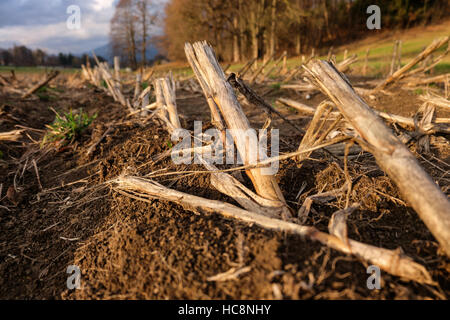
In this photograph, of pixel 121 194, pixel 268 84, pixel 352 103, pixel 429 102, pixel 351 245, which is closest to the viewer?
pixel 351 245

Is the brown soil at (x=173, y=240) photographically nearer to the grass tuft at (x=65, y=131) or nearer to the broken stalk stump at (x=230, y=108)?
the broken stalk stump at (x=230, y=108)

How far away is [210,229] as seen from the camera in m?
1.81

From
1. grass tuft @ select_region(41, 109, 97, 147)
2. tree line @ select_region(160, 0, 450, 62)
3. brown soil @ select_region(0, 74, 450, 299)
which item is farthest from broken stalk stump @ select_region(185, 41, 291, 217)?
tree line @ select_region(160, 0, 450, 62)

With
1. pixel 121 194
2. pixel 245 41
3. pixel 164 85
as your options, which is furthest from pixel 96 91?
pixel 245 41

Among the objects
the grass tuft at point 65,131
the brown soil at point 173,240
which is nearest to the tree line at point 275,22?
the grass tuft at point 65,131

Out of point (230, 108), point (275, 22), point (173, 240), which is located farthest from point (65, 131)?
point (275, 22)

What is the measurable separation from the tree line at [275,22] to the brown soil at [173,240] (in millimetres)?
25486

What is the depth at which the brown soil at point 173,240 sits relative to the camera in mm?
1450

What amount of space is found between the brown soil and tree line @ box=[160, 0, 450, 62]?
25.5 metres

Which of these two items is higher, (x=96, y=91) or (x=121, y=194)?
(x=96, y=91)

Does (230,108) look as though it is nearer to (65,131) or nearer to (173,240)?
(173,240)

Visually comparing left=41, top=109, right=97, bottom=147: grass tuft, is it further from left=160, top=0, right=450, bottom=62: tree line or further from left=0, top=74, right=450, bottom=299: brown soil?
left=160, top=0, right=450, bottom=62: tree line
